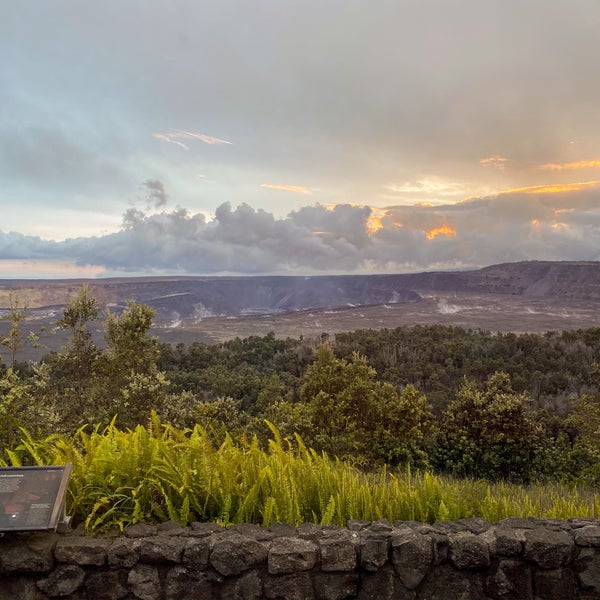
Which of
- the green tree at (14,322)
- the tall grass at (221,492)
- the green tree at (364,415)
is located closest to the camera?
the tall grass at (221,492)

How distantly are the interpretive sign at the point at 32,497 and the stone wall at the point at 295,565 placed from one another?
27 centimetres

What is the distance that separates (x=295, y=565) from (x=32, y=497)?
2130 millimetres

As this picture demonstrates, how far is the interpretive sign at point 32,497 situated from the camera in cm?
374

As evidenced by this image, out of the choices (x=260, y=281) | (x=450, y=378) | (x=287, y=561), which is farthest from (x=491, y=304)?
(x=287, y=561)

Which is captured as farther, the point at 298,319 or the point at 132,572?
the point at 298,319

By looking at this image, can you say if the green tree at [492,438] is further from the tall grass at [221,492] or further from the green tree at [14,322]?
the green tree at [14,322]

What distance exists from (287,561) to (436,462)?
1368 centimetres

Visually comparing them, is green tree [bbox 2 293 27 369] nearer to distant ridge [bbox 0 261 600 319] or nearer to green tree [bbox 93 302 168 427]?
green tree [bbox 93 302 168 427]

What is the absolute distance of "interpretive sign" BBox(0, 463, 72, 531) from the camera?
3.74 meters

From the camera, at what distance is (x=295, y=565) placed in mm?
3855

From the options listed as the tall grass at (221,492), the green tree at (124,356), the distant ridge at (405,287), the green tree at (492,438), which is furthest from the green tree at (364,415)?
the distant ridge at (405,287)

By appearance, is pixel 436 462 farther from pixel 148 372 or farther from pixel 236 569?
pixel 236 569

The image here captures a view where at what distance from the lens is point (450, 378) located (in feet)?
135

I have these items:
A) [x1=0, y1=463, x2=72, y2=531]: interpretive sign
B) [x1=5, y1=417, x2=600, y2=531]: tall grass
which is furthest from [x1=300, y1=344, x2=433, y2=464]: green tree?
[x1=0, y1=463, x2=72, y2=531]: interpretive sign
